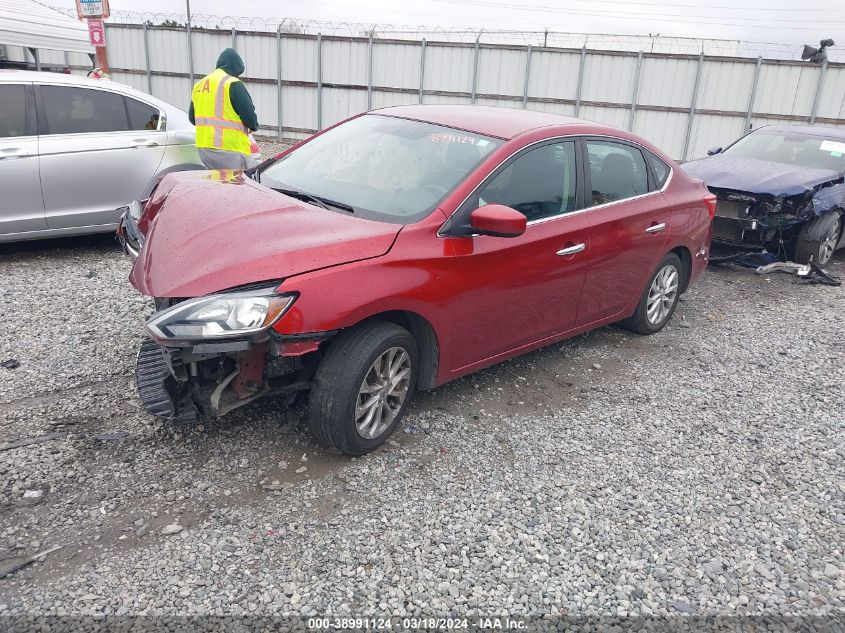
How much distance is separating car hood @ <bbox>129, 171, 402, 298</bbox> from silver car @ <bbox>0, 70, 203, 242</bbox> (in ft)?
8.86

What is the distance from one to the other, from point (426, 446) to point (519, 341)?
3.18 feet

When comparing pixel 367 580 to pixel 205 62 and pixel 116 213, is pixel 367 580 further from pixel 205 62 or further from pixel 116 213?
pixel 205 62

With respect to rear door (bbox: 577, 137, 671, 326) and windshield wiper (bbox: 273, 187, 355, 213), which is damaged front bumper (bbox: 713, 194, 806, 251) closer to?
rear door (bbox: 577, 137, 671, 326)

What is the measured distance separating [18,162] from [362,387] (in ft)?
14.6

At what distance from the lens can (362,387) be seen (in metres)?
3.40

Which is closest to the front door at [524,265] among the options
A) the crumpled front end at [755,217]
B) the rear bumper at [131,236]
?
the rear bumper at [131,236]

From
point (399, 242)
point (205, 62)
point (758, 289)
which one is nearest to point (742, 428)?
point (399, 242)

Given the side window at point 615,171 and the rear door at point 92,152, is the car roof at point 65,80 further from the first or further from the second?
the side window at point 615,171

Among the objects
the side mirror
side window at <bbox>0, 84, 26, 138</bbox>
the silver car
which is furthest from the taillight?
side window at <bbox>0, 84, 26, 138</bbox>

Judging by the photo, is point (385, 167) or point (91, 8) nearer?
point (385, 167)

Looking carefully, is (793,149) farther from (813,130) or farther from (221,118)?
(221,118)

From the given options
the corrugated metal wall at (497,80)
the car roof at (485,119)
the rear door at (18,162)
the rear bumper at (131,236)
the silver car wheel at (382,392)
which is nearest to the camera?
the silver car wheel at (382,392)

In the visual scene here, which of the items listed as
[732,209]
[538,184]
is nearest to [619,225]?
[538,184]

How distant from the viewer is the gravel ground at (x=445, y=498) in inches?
107
